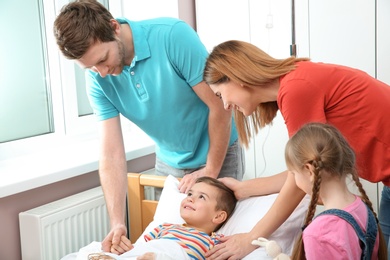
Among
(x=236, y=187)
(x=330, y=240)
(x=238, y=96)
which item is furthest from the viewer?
(x=236, y=187)

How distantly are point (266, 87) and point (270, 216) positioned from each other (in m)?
0.40

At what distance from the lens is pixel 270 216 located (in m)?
1.69

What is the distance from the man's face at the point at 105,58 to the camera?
68.8 inches

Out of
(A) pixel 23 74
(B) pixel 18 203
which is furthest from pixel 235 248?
(A) pixel 23 74

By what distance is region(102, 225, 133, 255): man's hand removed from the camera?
183 cm

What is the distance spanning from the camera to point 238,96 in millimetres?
1588

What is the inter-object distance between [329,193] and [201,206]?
643 mm

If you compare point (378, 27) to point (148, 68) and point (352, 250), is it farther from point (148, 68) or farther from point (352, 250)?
point (352, 250)

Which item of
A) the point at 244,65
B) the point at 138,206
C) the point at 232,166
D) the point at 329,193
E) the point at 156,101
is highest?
the point at 244,65

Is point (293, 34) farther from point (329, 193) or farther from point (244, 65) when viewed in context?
point (329, 193)

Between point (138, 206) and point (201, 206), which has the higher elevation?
point (201, 206)

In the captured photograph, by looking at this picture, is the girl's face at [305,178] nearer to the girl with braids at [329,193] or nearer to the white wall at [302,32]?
the girl with braids at [329,193]

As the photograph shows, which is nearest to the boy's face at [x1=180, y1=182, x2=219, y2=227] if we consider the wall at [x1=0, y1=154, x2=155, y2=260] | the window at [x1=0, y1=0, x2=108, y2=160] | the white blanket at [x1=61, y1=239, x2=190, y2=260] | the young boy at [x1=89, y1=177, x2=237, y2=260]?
the young boy at [x1=89, y1=177, x2=237, y2=260]

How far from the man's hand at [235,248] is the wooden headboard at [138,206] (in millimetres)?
662
